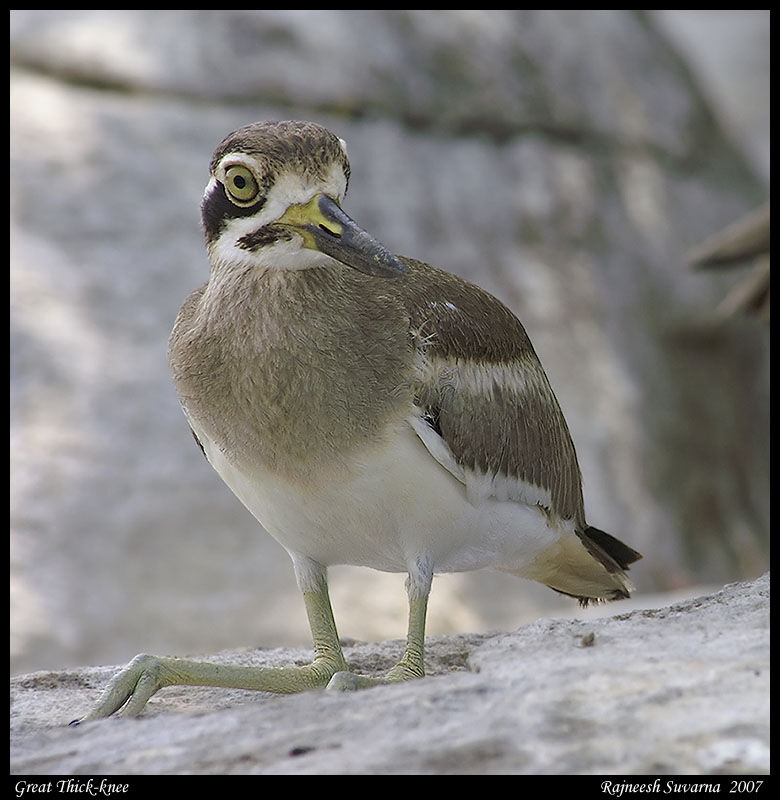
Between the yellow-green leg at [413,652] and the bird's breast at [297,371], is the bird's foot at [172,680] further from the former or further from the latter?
the bird's breast at [297,371]

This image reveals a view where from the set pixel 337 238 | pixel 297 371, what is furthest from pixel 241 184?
pixel 297 371

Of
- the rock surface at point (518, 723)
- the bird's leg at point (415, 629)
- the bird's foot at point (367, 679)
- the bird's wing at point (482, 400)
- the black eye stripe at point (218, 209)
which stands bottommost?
the rock surface at point (518, 723)

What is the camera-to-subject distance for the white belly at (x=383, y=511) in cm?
388

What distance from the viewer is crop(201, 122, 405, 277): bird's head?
368 centimetres

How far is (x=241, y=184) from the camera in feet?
12.4

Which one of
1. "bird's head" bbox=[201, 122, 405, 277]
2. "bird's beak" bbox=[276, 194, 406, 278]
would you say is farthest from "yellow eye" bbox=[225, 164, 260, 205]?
"bird's beak" bbox=[276, 194, 406, 278]

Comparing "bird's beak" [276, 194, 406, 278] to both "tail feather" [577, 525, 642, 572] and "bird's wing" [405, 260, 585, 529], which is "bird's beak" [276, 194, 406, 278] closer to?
"bird's wing" [405, 260, 585, 529]

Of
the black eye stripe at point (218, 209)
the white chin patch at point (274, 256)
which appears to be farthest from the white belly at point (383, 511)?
the black eye stripe at point (218, 209)

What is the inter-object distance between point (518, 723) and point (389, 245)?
6547 millimetres

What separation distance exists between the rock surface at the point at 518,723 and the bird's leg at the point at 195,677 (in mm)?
228

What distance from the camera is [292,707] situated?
3.29 meters

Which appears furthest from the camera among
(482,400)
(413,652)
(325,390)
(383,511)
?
(482,400)

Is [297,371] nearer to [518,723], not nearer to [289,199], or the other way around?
[289,199]

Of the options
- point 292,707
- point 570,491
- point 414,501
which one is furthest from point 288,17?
point 292,707
